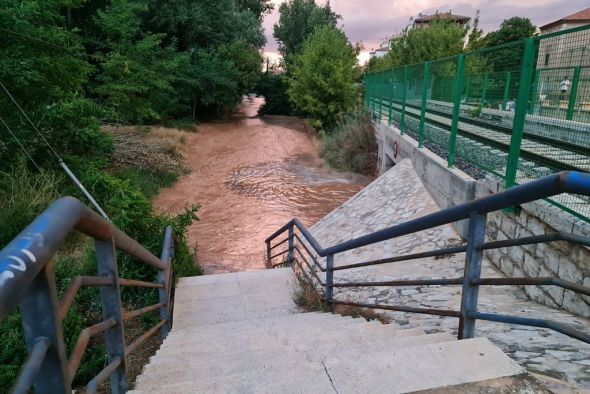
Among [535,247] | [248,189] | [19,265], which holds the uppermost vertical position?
[19,265]

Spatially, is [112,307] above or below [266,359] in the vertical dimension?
above

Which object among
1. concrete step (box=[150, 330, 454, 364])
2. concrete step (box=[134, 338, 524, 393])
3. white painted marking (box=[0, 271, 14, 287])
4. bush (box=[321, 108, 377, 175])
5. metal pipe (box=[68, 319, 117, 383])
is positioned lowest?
bush (box=[321, 108, 377, 175])

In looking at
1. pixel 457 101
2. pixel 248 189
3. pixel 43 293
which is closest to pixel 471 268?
pixel 43 293

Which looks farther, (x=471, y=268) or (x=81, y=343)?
(x=471, y=268)

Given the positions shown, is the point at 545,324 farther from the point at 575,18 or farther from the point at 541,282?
the point at 575,18

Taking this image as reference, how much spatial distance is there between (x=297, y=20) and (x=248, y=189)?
99.1 ft

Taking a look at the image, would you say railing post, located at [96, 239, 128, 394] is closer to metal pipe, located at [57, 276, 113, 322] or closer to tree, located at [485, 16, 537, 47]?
metal pipe, located at [57, 276, 113, 322]

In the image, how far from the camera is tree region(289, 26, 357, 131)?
24.1 metres

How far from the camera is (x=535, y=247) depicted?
4.17m

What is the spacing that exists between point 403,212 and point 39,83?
7.91 metres

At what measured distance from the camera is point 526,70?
4.47 meters

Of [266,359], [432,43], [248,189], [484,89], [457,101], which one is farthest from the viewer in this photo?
[432,43]

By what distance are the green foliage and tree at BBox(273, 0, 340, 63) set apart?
5.47m

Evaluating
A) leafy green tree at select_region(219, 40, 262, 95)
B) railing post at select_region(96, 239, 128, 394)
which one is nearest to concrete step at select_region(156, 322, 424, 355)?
railing post at select_region(96, 239, 128, 394)
